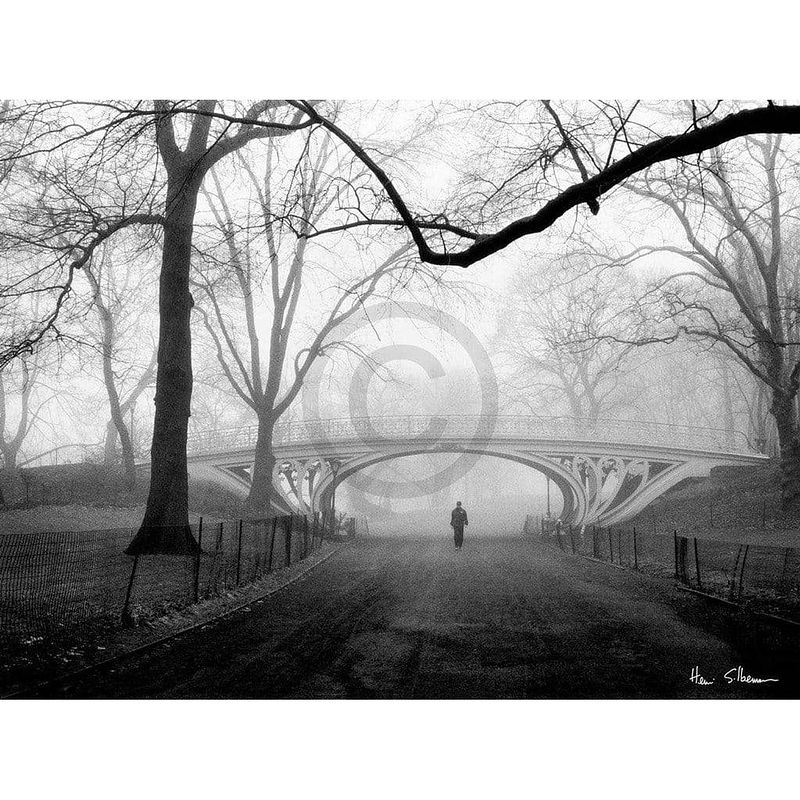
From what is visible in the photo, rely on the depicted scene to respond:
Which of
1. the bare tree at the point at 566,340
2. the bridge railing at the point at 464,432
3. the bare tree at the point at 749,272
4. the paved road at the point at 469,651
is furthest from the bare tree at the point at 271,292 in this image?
the bare tree at the point at 749,272

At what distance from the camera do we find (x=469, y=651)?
4.00 meters

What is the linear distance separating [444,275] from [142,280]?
2470 millimetres

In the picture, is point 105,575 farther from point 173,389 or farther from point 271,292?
point 271,292

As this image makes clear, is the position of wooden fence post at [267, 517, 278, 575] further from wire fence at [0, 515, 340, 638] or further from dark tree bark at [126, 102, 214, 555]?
dark tree bark at [126, 102, 214, 555]

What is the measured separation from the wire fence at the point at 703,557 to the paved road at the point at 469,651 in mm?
369

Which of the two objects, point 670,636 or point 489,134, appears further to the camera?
point 489,134

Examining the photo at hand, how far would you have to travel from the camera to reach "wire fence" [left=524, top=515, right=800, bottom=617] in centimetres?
470

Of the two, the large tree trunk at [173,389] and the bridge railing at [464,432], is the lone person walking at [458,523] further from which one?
the large tree trunk at [173,389]

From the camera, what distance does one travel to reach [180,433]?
5.91m

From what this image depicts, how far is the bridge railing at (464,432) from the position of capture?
20.4ft

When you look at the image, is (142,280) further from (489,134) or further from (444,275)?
(489,134)

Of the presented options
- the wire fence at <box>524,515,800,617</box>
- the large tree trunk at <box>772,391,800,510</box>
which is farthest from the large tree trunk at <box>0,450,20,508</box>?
the large tree trunk at <box>772,391,800,510</box>

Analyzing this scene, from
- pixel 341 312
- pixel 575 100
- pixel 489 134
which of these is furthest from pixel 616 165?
pixel 341 312
